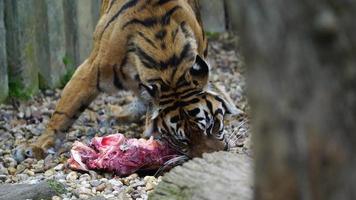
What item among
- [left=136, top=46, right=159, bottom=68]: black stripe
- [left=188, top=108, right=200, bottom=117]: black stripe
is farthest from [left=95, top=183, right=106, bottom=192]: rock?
[left=136, top=46, right=159, bottom=68]: black stripe

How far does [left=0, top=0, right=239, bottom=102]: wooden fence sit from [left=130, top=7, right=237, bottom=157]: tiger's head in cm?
159

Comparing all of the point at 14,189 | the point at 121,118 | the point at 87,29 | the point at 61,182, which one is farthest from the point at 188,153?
the point at 87,29

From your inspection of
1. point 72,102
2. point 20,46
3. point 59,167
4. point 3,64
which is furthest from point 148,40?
point 20,46

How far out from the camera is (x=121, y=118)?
21.6ft

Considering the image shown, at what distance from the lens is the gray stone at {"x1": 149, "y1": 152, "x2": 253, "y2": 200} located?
302 cm

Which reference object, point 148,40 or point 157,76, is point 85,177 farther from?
point 148,40

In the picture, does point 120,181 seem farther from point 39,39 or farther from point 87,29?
point 87,29

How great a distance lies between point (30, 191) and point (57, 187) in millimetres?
209

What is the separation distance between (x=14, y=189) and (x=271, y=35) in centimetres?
286

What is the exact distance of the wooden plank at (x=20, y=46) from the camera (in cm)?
738

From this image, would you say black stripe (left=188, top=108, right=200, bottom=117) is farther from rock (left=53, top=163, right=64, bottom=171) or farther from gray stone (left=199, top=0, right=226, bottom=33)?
gray stone (left=199, top=0, right=226, bottom=33)

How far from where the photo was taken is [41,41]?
7867 millimetres

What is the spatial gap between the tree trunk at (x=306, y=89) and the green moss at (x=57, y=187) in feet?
9.19

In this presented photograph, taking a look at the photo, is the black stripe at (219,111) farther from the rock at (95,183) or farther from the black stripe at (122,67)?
the rock at (95,183)
